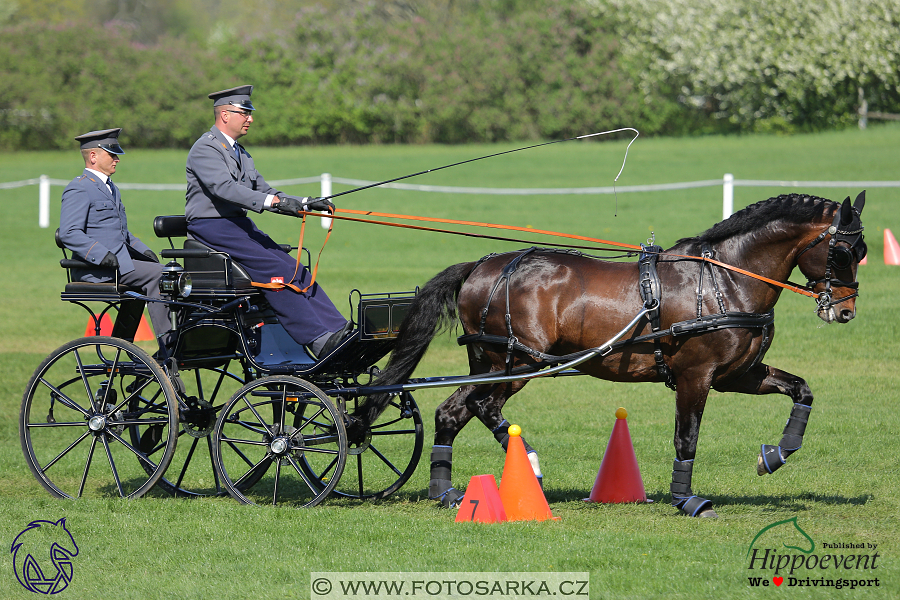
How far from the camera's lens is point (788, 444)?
18.7 feet

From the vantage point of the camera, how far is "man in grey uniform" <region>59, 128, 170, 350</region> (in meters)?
6.08

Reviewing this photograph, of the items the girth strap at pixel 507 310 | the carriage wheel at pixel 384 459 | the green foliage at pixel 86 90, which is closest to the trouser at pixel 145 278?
the carriage wheel at pixel 384 459

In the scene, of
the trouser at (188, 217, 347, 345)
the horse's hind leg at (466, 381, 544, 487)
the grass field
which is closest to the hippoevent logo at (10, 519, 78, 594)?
the grass field

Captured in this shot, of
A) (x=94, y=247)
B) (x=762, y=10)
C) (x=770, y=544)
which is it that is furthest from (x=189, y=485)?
(x=762, y=10)

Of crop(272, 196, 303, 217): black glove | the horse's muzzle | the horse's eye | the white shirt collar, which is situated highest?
the white shirt collar

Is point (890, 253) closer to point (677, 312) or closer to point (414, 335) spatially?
point (677, 312)

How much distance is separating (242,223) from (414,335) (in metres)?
1.29

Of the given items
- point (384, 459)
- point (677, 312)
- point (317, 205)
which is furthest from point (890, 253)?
point (317, 205)

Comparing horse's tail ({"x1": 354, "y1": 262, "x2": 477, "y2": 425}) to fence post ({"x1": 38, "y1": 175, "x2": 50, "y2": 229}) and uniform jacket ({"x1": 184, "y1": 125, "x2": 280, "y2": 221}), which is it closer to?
uniform jacket ({"x1": 184, "y1": 125, "x2": 280, "y2": 221})

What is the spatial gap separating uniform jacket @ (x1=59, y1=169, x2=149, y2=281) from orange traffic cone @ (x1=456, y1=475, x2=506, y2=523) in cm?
250

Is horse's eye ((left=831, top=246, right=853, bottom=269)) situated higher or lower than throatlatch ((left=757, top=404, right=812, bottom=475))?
higher

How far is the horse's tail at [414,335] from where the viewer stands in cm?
602

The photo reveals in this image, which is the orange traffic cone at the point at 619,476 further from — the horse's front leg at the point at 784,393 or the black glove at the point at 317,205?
the black glove at the point at 317,205

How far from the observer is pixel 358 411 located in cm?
602
